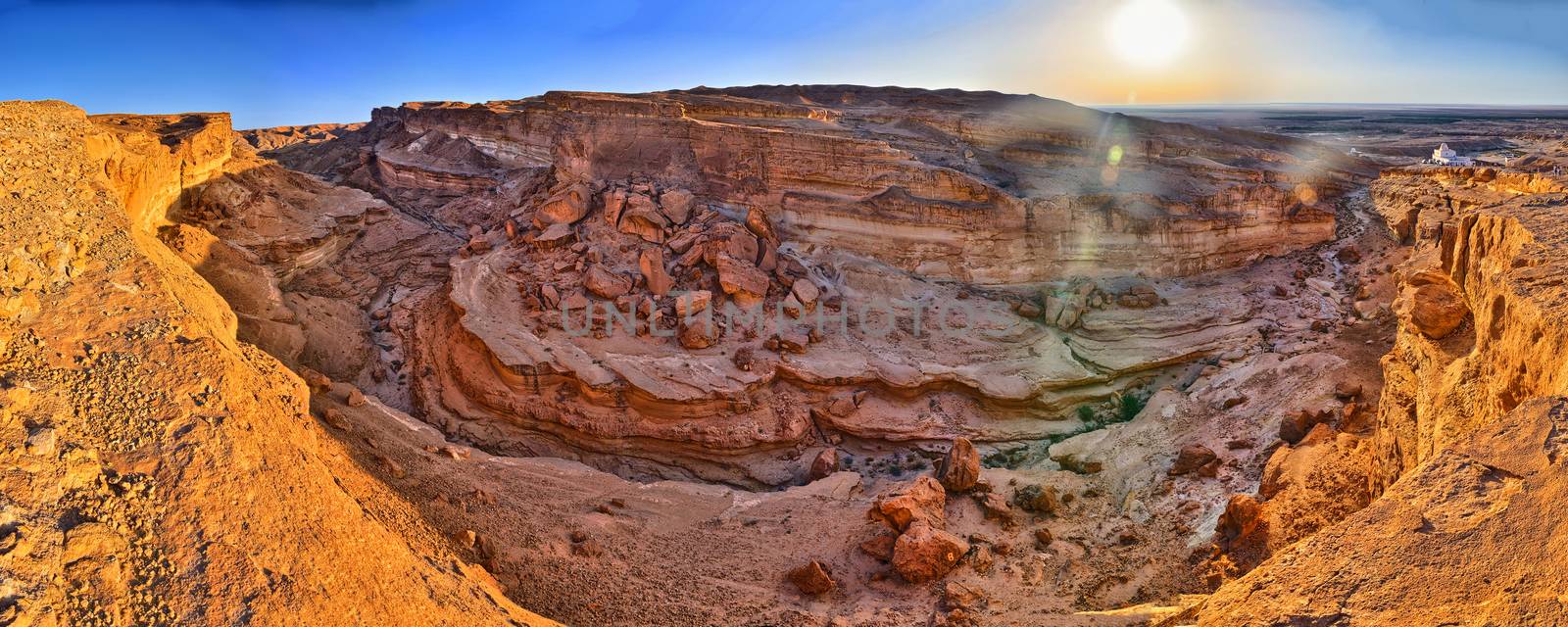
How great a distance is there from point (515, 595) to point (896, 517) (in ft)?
15.9

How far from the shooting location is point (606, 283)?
15375 millimetres

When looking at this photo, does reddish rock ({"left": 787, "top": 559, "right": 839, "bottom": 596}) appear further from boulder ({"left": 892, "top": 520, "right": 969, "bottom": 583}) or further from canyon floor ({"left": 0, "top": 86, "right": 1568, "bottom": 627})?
boulder ({"left": 892, "top": 520, "right": 969, "bottom": 583})

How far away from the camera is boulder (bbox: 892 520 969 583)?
9297mm

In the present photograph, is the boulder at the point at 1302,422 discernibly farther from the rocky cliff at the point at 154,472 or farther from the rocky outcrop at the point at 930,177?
the rocky cliff at the point at 154,472

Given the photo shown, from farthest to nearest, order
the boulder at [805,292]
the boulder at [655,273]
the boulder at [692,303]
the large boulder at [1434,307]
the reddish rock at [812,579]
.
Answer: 1. the boulder at [805,292]
2. the boulder at [655,273]
3. the boulder at [692,303]
4. the reddish rock at [812,579]
5. the large boulder at [1434,307]

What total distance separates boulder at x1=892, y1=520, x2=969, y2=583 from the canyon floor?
4 centimetres

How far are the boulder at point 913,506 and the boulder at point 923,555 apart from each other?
0.63 meters

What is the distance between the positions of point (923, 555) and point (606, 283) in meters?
8.70

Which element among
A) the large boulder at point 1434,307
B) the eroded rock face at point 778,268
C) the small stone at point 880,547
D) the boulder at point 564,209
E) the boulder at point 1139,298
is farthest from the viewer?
the boulder at point 1139,298

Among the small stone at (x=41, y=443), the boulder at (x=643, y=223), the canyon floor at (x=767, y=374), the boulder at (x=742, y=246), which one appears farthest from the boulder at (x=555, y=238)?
the small stone at (x=41, y=443)

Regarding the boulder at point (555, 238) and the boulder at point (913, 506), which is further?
the boulder at point (555, 238)

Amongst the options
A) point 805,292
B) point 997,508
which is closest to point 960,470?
point 997,508

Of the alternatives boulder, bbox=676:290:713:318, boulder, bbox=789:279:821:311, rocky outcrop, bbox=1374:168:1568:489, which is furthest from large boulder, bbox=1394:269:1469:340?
boulder, bbox=676:290:713:318

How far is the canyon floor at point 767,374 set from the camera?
462 cm
